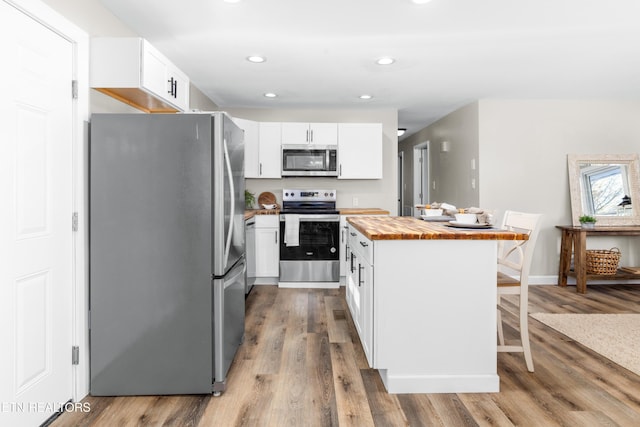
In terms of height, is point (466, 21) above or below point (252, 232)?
above

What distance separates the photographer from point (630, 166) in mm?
4930

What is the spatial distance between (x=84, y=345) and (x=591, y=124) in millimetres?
5691

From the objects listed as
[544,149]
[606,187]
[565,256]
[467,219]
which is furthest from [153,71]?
[606,187]

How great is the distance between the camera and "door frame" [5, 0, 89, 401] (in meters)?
2.12

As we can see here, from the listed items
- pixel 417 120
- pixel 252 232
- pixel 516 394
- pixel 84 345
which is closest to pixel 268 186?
pixel 252 232

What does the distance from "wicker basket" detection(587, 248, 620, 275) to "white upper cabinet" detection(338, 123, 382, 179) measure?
8.53ft

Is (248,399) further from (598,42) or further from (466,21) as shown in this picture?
(598,42)

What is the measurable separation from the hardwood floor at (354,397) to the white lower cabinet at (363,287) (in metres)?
0.22

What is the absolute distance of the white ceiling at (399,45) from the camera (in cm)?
253

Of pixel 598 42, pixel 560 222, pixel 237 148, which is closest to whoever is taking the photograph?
pixel 237 148

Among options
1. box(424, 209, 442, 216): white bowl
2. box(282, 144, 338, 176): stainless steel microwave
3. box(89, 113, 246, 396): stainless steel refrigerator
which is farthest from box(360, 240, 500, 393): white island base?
box(282, 144, 338, 176): stainless steel microwave

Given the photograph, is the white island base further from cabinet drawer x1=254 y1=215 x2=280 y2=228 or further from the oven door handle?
cabinet drawer x1=254 y1=215 x2=280 y2=228

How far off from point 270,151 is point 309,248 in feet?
4.38

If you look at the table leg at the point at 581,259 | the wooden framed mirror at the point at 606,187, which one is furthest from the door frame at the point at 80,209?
the wooden framed mirror at the point at 606,187
